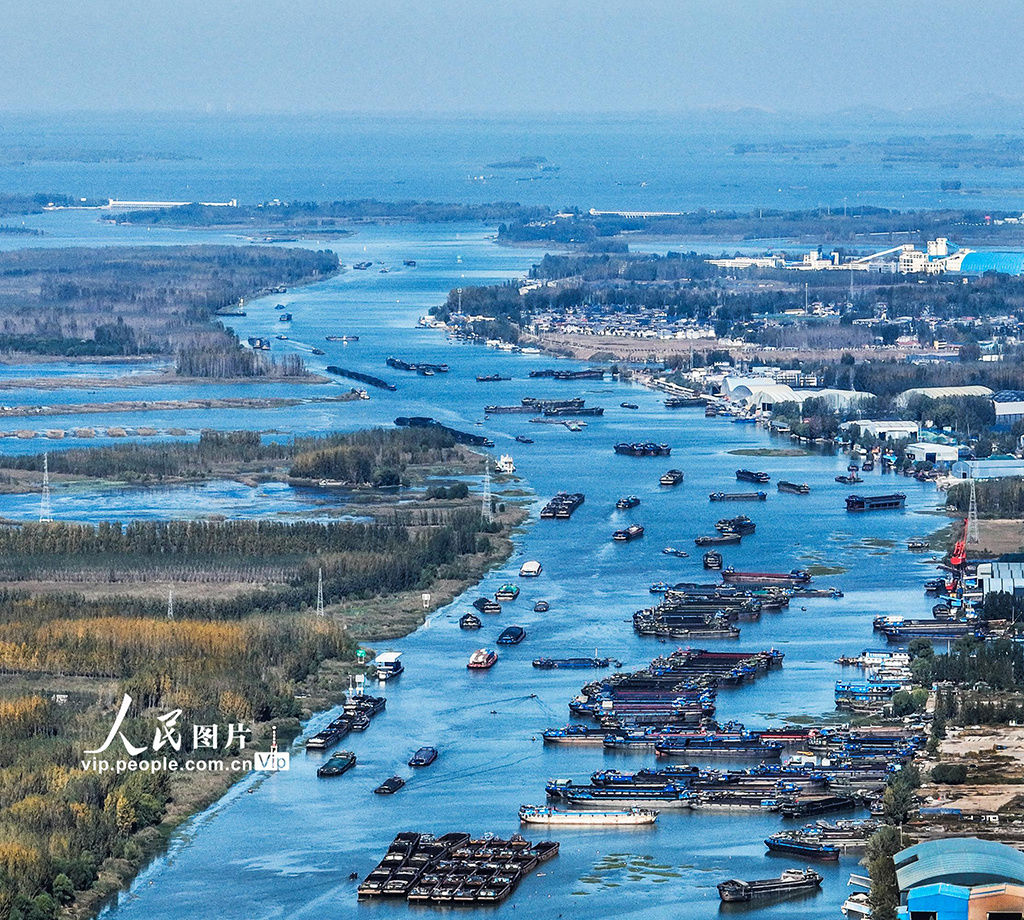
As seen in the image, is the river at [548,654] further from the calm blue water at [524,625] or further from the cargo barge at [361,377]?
the cargo barge at [361,377]

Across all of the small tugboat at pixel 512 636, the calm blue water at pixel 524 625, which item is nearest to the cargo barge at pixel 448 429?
the calm blue water at pixel 524 625

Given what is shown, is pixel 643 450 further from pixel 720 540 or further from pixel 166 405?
pixel 166 405

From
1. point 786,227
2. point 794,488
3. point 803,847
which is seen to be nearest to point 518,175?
point 786,227

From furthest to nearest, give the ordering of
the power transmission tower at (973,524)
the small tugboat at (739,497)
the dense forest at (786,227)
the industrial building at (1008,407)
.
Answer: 1. the dense forest at (786,227)
2. the industrial building at (1008,407)
3. the small tugboat at (739,497)
4. the power transmission tower at (973,524)

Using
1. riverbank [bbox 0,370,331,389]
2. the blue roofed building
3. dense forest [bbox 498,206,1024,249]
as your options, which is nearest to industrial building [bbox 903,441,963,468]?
riverbank [bbox 0,370,331,389]

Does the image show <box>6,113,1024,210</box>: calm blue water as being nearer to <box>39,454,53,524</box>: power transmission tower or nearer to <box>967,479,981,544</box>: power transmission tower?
<box>967,479,981,544</box>: power transmission tower

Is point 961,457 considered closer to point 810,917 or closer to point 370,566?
point 370,566
